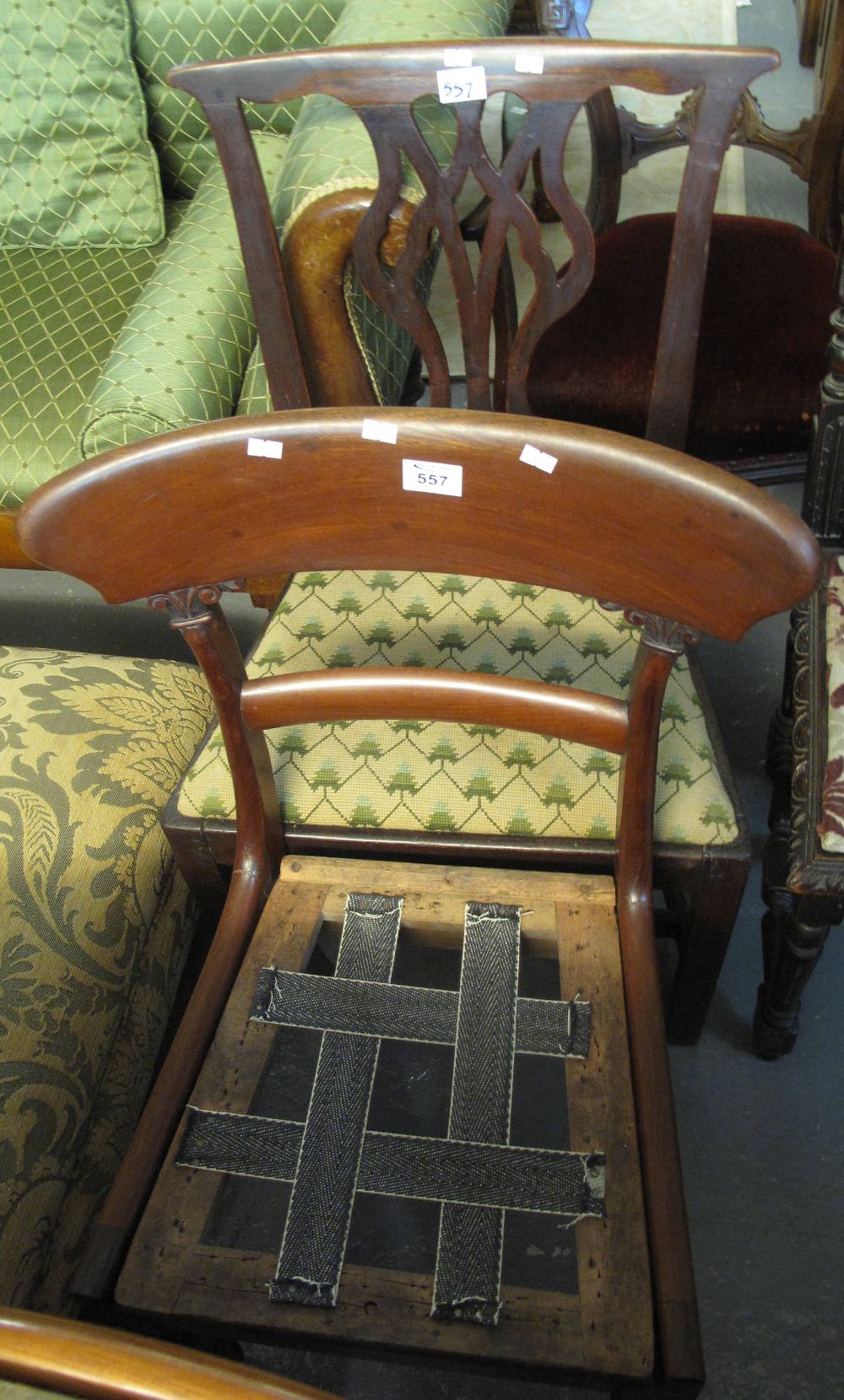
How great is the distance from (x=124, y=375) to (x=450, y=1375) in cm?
121

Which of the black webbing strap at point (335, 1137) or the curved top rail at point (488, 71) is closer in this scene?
the black webbing strap at point (335, 1137)

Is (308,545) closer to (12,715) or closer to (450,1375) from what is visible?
(12,715)

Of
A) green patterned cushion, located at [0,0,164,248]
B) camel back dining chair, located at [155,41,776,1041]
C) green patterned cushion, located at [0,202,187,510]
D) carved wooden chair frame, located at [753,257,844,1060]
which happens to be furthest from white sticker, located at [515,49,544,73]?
green patterned cushion, located at [0,0,164,248]

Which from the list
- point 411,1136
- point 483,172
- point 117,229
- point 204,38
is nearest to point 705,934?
point 411,1136

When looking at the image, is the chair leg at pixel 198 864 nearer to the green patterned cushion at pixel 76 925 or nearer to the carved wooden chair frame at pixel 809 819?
the green patterned cushion at pixel 76 925

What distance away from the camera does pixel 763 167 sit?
2590 millimetres

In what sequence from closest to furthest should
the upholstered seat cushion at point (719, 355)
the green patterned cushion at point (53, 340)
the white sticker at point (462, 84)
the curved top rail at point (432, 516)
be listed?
the curved top rail at point (432, 516) < the white sticker at point (462, 84) < the upholstered seat cushion at point (719, 355) < the green patterned cushion at point (53, 340)

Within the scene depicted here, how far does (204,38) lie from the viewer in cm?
168

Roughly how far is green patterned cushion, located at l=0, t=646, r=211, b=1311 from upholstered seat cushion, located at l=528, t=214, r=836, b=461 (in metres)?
0.63

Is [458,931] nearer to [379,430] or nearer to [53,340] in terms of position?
[379,430]

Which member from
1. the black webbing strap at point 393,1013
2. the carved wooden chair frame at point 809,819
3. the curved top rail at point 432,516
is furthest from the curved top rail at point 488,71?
the black webbing strap at point 393,1013

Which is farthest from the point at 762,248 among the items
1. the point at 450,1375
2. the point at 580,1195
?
the point at 450,1375

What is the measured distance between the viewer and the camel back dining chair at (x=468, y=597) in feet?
2.69

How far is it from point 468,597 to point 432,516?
332 mm
